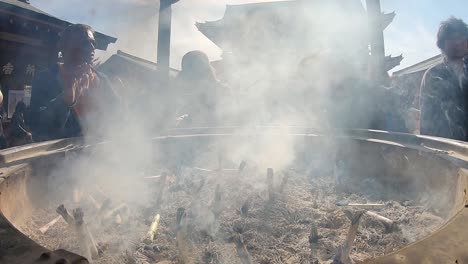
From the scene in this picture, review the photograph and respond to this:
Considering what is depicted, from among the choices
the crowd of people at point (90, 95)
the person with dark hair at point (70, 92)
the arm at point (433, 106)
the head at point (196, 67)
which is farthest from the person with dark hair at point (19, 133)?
the arm at point (433, 106)

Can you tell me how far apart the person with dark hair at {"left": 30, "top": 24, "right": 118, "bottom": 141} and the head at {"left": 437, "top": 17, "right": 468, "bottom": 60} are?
3760 millimetres

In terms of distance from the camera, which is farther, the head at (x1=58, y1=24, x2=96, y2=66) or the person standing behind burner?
the person standing behind burner

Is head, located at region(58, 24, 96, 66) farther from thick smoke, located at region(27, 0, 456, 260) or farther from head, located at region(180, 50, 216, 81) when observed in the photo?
head, located at region(180, 50, 216, 81)

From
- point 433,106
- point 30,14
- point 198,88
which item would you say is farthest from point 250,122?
point 30,14

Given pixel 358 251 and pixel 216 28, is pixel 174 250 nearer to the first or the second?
pixel 358 251

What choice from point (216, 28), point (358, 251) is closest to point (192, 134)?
point (358, 251)

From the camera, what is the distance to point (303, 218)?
209cm

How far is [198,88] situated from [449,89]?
3.63 m

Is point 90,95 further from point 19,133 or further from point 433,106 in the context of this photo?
point 433,106

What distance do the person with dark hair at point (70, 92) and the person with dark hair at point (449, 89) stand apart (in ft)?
12.1

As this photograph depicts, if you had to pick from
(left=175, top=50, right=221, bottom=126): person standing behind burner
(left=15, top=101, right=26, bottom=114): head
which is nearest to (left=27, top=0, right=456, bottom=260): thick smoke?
(left=175, top=50, right=221, bottom=126): person standing behind burner

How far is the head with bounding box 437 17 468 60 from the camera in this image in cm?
287

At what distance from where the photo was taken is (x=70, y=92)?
2.63m

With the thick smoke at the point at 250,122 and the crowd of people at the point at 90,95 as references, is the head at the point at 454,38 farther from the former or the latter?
the thick smoke at the point at 250,122
